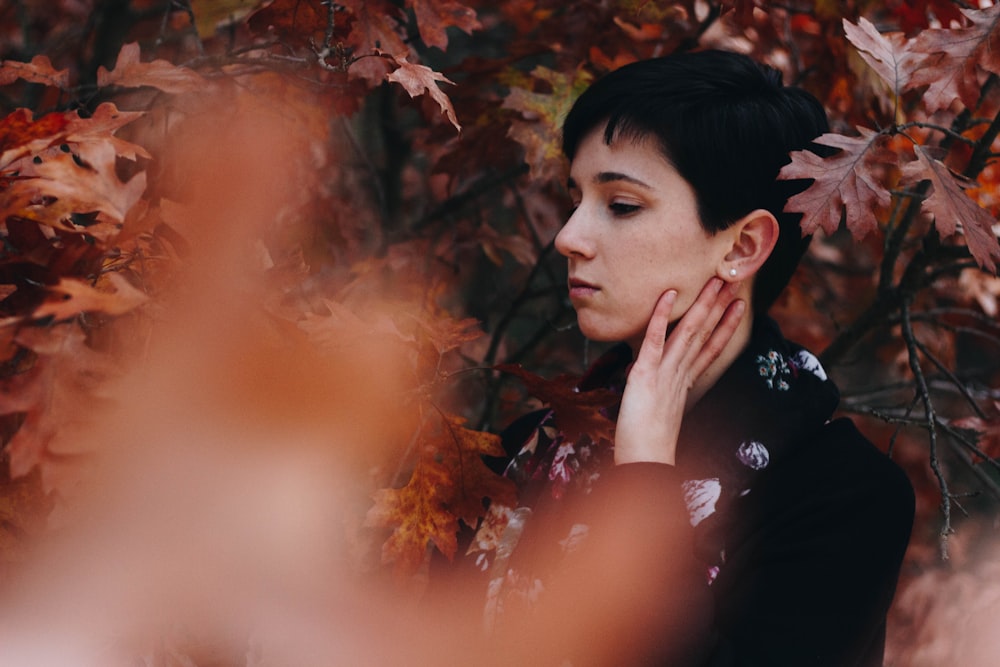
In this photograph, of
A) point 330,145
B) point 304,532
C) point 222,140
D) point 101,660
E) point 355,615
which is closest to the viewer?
point 101,660

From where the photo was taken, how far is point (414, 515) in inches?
58.6

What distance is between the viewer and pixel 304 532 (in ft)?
4.19

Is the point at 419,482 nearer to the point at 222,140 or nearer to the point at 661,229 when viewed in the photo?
the point at 661,229

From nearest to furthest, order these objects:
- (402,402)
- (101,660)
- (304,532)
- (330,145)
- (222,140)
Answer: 1. (101,660)
2. (304,532)
3. (402,402)
4. (222,140)
5. (330,145)

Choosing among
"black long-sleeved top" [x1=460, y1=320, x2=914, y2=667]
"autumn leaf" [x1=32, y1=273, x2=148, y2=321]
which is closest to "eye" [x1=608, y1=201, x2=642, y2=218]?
"black long-sleeved top" [x1=460, y1=320, x2=914, y2=667]

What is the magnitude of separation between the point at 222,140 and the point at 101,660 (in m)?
1.00

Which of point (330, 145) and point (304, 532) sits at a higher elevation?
point (304, 532)

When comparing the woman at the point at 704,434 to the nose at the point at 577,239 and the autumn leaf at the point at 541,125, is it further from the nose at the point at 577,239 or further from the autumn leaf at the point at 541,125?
the autumn leaf at the point at 541,125

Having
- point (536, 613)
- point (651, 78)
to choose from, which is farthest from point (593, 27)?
point (536, 613)

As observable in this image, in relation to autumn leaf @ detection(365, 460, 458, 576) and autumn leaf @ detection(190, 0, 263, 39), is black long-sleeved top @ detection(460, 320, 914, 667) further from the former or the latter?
autumn leaf @ detection(190, 0, 263, 39)

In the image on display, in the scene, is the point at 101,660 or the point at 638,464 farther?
the point at 638,464

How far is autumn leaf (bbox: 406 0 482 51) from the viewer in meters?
1.68

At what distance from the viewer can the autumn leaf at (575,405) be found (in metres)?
1.48

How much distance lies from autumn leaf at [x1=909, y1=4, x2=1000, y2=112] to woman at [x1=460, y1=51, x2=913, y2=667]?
250 millimetres
